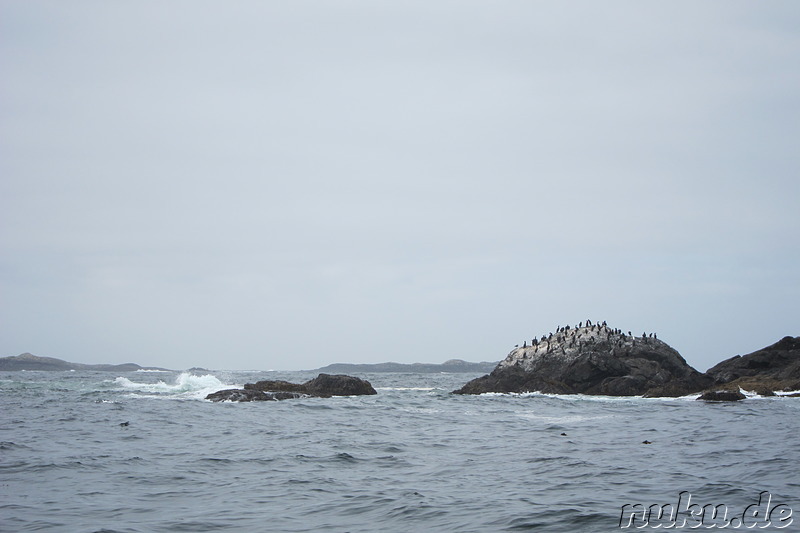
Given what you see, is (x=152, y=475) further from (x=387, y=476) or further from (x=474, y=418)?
(x=474, y=418)

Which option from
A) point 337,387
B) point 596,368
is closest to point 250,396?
point 337,387

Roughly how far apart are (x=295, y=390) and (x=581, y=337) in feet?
80.8

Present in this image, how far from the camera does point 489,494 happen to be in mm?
16188

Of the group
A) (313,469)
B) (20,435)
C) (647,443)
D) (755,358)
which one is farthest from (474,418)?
(755,358)

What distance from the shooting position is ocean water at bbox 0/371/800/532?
14.2 m

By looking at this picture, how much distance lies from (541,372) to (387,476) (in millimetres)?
38697

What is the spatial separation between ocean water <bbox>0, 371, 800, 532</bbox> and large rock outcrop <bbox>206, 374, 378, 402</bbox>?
9697mm

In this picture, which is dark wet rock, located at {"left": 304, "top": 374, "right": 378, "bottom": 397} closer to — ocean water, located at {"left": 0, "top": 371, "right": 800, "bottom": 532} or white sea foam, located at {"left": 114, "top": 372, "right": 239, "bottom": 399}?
white sea foam, located at {"left": 114, "top": 372, "right": 239, "bottom": 399}

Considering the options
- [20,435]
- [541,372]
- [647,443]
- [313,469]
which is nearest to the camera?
[313,469]

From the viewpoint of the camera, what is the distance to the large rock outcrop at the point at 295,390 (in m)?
45.1

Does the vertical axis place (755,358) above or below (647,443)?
above

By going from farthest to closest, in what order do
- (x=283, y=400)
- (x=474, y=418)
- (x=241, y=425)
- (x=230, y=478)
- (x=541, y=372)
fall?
(x=541, y=372), (x=283, y=400), (x=474, y=418), (x=241, y=425), (x=230, y=478)

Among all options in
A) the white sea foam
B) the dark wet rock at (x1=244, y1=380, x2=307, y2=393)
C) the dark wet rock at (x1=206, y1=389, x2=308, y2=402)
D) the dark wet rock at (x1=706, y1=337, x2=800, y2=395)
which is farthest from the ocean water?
the white sea foam

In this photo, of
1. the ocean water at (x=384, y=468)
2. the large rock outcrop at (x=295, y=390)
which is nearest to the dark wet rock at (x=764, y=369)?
the ocean water at (x=384, y=468)
